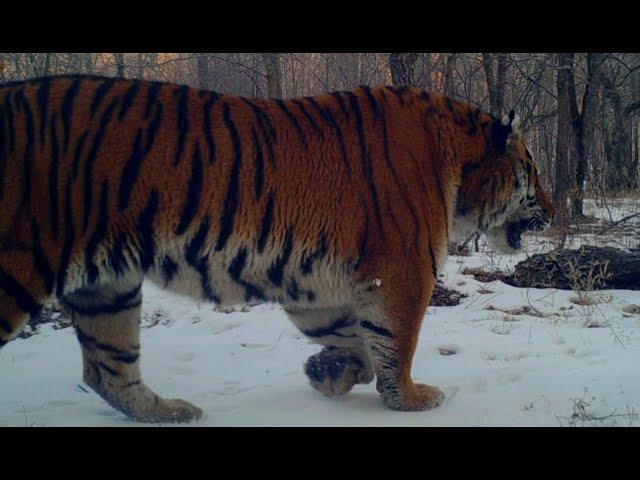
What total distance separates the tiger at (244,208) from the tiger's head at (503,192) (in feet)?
0.04

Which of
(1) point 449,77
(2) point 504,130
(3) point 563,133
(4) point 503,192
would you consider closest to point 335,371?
(4) point 503,192

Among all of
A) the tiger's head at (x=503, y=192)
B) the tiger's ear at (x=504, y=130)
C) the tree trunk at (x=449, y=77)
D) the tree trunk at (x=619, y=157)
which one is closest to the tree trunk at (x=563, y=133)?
the tree trunk at (x=449, y=77)

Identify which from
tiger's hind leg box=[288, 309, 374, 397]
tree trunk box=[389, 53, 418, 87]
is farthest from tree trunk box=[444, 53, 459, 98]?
tiger's hind leg box=[288, 309, 374, 397]

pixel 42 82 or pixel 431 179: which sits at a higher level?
pixel 42 82

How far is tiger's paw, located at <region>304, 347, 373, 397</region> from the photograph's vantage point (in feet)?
13.2

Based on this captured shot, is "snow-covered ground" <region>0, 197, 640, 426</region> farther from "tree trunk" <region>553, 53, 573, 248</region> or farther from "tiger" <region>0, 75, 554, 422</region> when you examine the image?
"tree trunk" <region>553, 53, 573, 248</region>

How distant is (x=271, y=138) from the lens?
3.54m

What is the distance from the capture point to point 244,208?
11.1 feet

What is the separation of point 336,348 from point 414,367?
723 millimetres

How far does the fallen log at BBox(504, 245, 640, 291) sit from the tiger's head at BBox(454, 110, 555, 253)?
6.80 feet

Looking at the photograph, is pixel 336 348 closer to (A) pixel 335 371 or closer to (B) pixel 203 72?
(A) pixel 335 371

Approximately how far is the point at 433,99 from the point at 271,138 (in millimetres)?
1138
